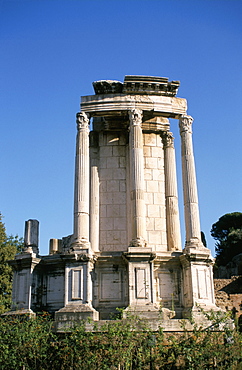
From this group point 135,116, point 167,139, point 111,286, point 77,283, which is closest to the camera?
point 77,283

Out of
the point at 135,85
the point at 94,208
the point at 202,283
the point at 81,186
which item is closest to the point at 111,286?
the point at 202,283

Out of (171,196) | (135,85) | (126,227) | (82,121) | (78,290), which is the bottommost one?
(78,290)

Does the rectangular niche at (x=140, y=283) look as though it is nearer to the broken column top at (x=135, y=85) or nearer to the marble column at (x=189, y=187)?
the marble column at (x=189, y=187)

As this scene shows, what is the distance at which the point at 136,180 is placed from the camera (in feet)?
55.6

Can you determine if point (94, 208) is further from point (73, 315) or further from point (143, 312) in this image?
point (143, 312)

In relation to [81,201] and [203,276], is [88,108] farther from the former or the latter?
[203,276]

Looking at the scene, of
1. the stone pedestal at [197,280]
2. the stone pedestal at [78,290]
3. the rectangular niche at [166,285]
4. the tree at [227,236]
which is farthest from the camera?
the tree at [227,236]

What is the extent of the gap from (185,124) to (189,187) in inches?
110

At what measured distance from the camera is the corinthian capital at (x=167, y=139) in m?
19.8

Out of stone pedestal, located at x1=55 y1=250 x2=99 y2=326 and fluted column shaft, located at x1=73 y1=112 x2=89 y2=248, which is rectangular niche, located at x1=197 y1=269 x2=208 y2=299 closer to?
stone pedestal, located at x1=55 y1=250 x2=99 y2=326

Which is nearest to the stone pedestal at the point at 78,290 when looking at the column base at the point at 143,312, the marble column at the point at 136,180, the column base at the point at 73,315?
the column base at the point at 73,315

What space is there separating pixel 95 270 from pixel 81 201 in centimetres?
262

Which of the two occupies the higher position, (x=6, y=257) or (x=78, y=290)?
(x=6, y=257)

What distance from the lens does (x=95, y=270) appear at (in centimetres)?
1655
